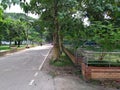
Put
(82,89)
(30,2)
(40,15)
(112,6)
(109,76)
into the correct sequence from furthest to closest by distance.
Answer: (40,15) → (30,2) → (112,6) → (109,76) → (82,89)

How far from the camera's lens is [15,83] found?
1269 cm

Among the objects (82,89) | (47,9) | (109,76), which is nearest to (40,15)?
(47,9)

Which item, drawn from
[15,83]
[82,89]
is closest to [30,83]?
[15,83]

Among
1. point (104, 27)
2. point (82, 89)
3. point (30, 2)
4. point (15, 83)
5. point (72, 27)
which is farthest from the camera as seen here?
point (30, 2)

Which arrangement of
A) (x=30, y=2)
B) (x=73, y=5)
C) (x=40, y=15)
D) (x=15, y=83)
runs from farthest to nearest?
1. (x=40, y=15)
2. (x=30, y=2)
3. (x=73, y=5)
4. (x=15, y=83)

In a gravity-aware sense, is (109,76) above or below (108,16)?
below

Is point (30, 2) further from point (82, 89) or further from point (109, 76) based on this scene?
point (82, 89)

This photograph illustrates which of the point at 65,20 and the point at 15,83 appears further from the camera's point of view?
the point at 65,20

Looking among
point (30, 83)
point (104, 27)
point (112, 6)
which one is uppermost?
point (112, 6)

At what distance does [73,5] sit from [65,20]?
122 cm

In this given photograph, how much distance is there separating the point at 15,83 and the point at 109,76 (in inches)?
187

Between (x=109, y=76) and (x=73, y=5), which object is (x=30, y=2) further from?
(x=109, y=76)

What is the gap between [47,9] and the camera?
934 inches

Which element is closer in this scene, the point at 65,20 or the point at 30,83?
the point at 30,83
